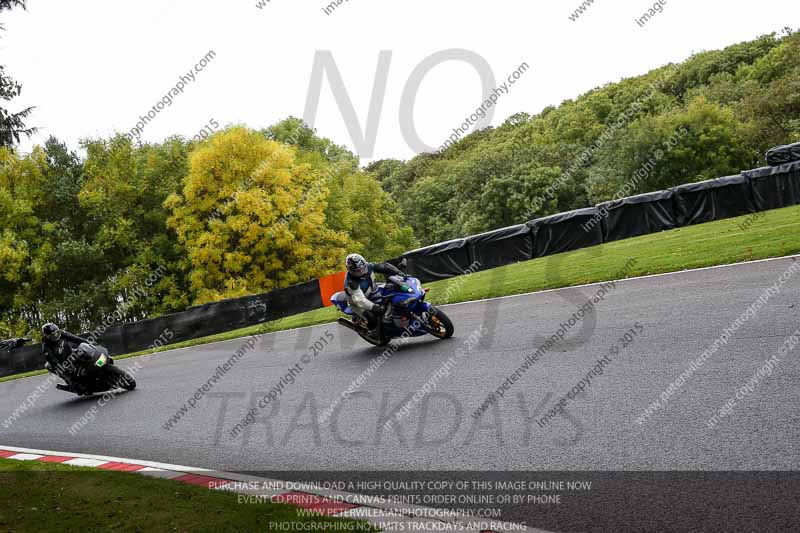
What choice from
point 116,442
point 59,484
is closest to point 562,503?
point 59,484

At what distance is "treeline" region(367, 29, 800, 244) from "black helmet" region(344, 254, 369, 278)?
33.4 m

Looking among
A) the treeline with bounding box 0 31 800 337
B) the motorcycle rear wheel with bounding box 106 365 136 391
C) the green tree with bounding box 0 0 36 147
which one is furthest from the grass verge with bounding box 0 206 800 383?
the treeline with bounding box 0 31 800 337

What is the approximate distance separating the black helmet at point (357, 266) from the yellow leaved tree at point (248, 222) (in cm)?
2792

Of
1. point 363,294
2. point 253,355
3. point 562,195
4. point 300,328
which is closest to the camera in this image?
point 363,294

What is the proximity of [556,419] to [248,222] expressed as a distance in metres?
34.8

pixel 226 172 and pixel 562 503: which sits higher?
pixel 226 172

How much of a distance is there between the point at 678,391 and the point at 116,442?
7.24m

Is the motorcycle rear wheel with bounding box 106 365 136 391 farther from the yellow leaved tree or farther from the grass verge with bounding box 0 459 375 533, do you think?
the yellow leaved tree

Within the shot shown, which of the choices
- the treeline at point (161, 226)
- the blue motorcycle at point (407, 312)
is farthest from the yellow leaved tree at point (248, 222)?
the blue motorcycle at point (407, 312)

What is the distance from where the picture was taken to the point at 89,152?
1970 inches

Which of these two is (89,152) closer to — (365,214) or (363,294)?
(365,214)

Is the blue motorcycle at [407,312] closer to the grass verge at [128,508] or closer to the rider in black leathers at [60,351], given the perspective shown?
the grass verge at [128,508]

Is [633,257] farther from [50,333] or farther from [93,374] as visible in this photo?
[50,333]

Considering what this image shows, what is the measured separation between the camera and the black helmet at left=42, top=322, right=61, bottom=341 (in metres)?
13.3
